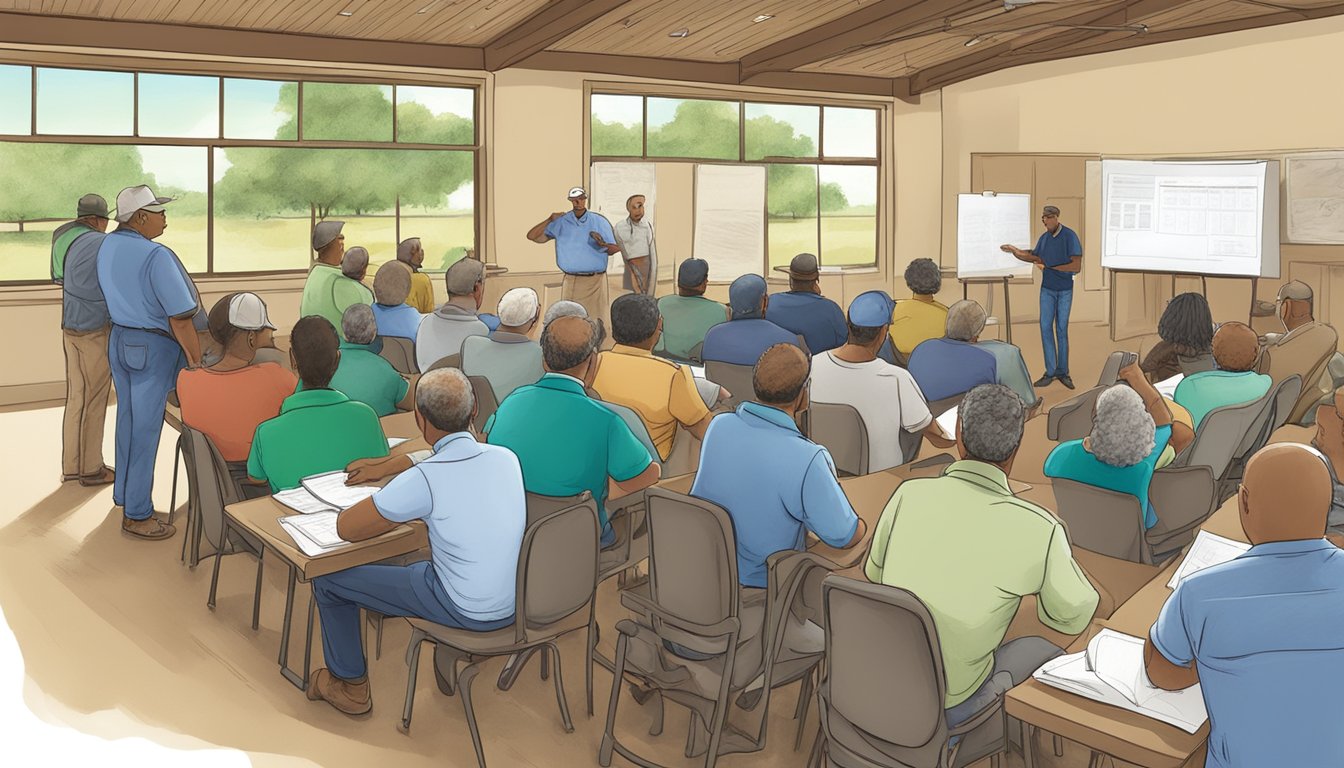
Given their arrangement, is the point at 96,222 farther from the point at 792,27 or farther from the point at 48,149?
the point at 792,27

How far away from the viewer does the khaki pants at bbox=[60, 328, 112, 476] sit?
5.89m

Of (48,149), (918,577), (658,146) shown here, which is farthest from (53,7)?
(918,577)

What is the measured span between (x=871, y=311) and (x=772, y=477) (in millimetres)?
1560

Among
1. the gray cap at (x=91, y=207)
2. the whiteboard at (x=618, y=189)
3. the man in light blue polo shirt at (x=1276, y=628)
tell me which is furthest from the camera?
the whiteboard at (x=618, y=189)

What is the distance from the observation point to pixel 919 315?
250 inches

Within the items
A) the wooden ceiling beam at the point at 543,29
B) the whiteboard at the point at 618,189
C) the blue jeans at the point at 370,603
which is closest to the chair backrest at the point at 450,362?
the blue jeans at the point at 370,603

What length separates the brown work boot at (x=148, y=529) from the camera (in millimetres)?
5289

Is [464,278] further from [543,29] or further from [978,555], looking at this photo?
[543,29]

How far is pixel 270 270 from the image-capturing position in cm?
988

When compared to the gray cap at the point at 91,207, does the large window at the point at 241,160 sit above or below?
above

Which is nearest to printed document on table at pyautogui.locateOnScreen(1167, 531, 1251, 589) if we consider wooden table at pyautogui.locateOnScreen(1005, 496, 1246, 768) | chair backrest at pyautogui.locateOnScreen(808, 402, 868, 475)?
wooden table at pyautogui.locateOnScreen(1005, 496, 1246, 768)

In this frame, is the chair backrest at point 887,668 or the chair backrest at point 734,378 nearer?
the chair backrest at point 887,668

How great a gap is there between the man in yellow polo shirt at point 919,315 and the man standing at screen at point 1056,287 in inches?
123

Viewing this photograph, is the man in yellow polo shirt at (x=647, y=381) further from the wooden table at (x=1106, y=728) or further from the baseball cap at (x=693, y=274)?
the wooden table at (x=1106, y=728)
